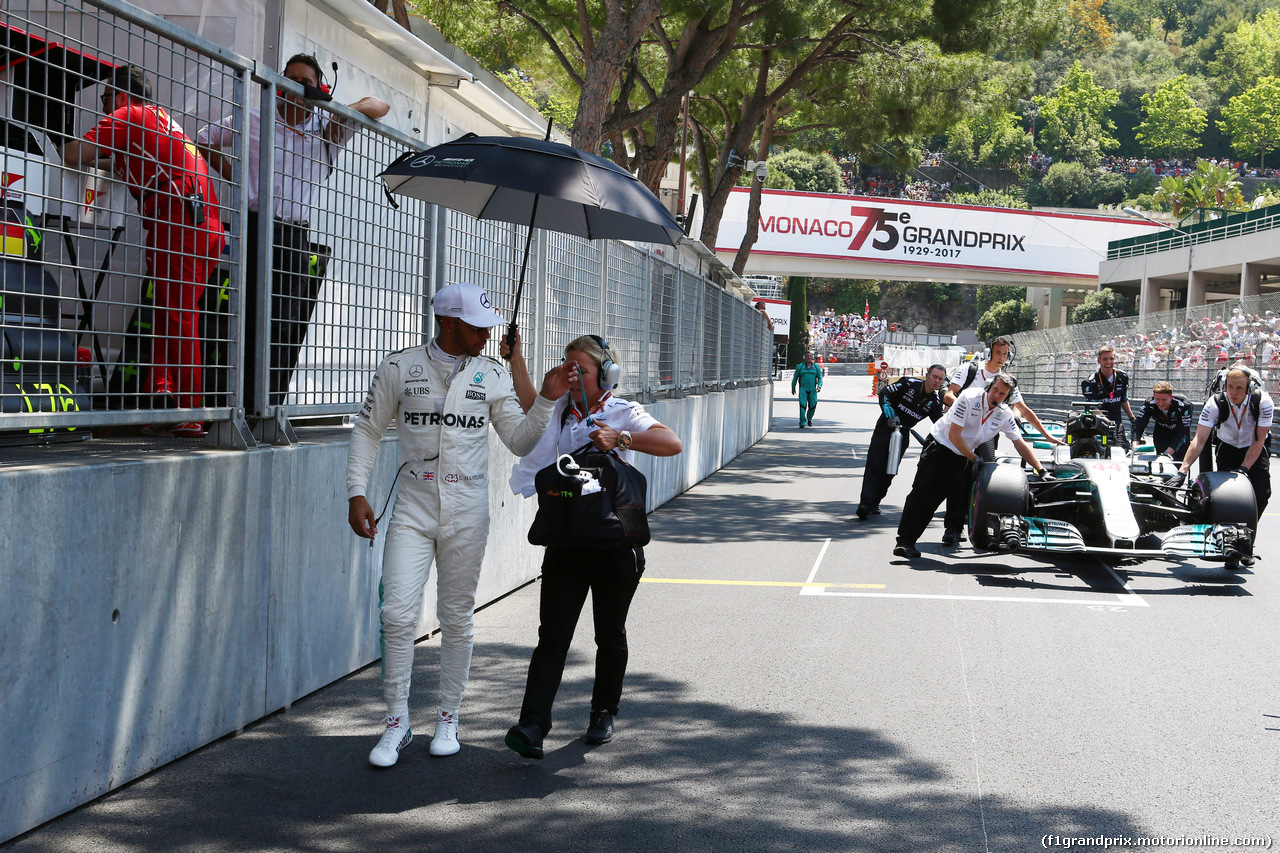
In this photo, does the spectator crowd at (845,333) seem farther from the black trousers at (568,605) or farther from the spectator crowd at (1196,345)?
the black trousers at (568,605)

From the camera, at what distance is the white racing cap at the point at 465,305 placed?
15.2 ft

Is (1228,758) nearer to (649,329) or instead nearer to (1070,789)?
(1070,789)

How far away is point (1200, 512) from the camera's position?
372 inches

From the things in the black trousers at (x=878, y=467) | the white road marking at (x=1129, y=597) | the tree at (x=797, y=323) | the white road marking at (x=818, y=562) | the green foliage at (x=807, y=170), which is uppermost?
the green foliage at (x=807, y=170)

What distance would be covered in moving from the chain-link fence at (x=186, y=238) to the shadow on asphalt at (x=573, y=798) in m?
1.29

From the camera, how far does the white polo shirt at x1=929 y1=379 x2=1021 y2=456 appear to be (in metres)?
9.91

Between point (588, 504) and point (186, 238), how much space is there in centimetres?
189

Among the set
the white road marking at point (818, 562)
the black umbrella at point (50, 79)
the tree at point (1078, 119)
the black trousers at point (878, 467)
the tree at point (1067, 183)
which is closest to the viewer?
the black umbrella at point (50, 79)

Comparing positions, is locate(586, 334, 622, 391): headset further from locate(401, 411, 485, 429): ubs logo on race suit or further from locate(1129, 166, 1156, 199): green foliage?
locate(1129, 166, 1156, 199): green foliage

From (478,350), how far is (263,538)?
1.18 m

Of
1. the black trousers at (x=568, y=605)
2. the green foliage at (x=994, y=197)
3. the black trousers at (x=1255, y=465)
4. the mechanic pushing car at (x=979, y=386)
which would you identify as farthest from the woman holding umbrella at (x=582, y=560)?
the green foliage at (x=994, y=197)

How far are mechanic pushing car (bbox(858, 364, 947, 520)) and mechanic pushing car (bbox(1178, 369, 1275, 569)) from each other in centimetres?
250

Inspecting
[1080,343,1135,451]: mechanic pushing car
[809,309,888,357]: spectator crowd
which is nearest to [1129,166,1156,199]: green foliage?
[809,309,888,357]: spectator crowd

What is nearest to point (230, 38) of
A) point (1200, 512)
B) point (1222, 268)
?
point (1200, 512)
